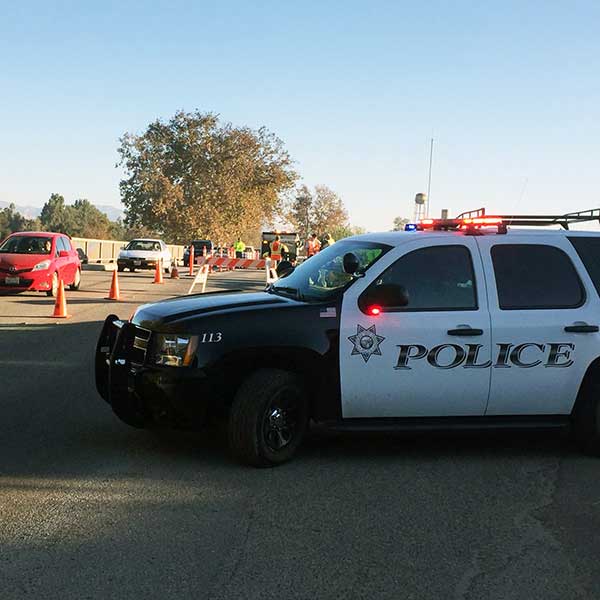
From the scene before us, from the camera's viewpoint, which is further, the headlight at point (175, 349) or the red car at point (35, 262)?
the red car at point (35, 262)

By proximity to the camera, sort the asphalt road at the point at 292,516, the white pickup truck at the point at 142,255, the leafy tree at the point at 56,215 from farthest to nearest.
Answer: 1. the leafy tree at the point at 56,215
2. the white pickup truck at the point at 142,255
3. the asphalt road at the point at 292,516

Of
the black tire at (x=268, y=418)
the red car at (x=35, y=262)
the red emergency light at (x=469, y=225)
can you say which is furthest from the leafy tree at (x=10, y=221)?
the black tire at (x=268, y=418)

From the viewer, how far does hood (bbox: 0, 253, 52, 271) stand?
18.3 m

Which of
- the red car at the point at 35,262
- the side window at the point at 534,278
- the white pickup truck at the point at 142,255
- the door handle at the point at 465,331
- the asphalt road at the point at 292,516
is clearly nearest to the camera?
the asphalt road at the point at 292,516

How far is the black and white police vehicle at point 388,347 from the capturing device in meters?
5.36

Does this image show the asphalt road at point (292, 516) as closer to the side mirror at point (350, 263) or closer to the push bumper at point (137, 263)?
the side mirror at point (350, 263)

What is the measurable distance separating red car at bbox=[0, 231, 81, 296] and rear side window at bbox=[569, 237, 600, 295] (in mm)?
13433

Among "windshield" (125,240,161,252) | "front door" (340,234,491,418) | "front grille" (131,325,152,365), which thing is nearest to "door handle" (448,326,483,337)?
"front door" (340,234,491,418)

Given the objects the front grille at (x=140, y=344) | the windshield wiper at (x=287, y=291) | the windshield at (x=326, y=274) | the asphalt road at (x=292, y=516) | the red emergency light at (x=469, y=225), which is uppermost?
the red emergency light at (x=469, y=225)

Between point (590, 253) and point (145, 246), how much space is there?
3043 centimetres

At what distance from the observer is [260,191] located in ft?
225

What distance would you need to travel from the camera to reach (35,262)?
18359 mm

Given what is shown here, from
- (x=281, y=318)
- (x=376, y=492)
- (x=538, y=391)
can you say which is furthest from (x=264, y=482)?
(x=538, y=391)

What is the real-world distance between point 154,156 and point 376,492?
6344 centimetres
